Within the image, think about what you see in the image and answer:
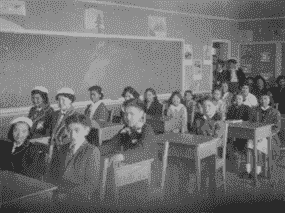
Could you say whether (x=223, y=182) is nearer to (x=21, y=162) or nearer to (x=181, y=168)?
(x=181, y=168)

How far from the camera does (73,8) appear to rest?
653cm

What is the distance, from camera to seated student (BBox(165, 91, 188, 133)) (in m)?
5.53

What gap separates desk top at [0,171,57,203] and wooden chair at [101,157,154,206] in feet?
1.72

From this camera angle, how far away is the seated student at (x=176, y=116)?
18.1 feet

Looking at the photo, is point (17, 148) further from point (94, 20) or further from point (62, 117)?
point (94, 20)

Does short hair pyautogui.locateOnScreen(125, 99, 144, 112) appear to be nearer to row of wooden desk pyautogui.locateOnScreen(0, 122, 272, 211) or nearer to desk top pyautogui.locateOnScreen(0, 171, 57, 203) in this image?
row of wooden desk pyautogui.locateOnScreen(0, 122, 272, 211)

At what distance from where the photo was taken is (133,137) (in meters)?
3.69

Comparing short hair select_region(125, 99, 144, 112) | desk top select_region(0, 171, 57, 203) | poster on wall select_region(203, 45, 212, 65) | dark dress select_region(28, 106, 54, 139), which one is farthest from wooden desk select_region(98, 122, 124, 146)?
poster on wall select_region(203, 45, 212, 65)

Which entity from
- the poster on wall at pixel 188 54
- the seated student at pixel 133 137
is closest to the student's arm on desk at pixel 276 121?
the seated student at pixel 133 137

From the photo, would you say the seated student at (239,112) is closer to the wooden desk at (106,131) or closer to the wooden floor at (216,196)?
the wooden floor at (216,196)

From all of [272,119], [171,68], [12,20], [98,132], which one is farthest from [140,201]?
[171,68]

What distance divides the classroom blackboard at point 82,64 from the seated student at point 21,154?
7.53 feet

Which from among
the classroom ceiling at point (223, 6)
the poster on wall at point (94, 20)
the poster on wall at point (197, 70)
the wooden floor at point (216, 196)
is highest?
the classroom ceiling at point (223, 6)

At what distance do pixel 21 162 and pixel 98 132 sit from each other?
1.65 metres
